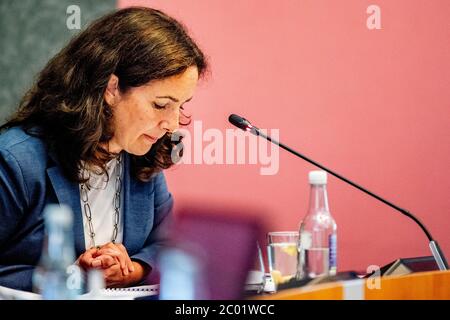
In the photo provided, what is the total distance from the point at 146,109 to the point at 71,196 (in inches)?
11.7

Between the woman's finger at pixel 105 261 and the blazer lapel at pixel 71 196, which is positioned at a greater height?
the blazer lapel at pixel 71 196

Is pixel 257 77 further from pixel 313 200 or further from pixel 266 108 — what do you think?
pixel 313 200

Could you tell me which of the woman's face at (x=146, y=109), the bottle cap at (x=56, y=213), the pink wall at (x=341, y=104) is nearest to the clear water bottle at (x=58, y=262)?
the bottle cap at (x=56, y=213)

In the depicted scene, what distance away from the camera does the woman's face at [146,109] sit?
5.39 ft

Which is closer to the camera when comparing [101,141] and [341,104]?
[101,141]

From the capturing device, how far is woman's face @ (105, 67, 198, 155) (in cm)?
164

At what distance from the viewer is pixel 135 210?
169 cm

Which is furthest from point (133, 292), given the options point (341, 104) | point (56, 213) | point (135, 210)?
point (341, 104)

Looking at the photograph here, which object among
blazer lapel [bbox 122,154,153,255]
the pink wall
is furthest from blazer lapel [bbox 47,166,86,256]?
the pink wall

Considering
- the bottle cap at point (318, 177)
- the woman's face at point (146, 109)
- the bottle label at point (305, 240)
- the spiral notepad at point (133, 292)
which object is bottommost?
the spiral notepad at point (133, 292)

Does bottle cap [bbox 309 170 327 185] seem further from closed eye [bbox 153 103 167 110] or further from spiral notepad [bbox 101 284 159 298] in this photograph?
closed eye [bbox 153 103 167 110]

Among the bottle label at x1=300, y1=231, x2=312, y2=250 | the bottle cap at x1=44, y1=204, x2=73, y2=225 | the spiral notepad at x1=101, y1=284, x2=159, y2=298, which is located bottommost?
the spiral notepad at x1=101, y1=284, x2=159, y2=298

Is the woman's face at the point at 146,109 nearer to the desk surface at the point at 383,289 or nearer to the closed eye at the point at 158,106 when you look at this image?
the closed eye at the point at 158,106

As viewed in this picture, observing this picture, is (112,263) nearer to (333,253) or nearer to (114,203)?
(114,203)
